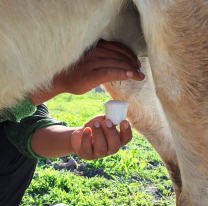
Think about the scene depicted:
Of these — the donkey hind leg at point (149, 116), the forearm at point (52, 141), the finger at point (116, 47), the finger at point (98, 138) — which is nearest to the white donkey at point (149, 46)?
the finger at point (116, 47)

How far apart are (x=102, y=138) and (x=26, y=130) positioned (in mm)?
538

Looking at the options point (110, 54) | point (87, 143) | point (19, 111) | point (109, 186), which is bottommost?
point (109, 186)

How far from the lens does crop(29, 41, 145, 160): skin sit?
1209mm

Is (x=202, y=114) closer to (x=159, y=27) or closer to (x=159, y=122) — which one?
(x=159, y=27)

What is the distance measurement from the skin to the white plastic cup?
2 cm

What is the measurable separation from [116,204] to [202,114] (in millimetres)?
1118

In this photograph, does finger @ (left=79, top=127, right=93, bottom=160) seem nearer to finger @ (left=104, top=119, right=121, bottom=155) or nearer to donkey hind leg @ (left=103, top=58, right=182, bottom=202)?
finger @ (left=104, top=119, right=121, bottom=155)

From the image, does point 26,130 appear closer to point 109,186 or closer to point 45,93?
point 45,93

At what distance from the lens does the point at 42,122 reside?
1587mm

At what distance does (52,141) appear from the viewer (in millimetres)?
1482

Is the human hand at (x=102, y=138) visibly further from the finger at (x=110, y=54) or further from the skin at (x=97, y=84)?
the finger at (x=110, y=54)

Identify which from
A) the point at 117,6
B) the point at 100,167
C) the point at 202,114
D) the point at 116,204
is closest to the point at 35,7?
the point at 117,6

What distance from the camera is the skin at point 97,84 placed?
121 cm

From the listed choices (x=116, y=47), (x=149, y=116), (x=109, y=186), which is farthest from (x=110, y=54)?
(x=109, y=186)
